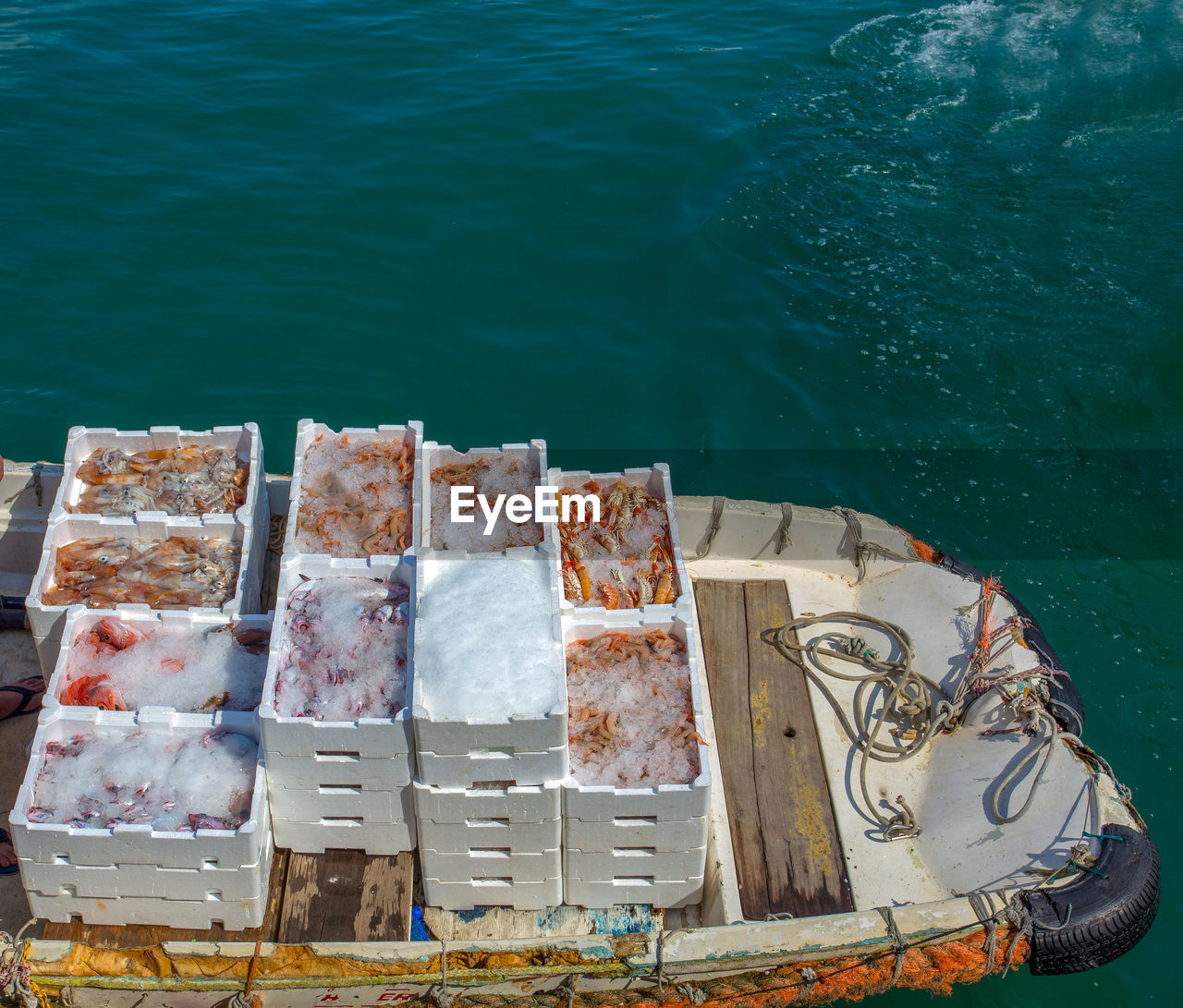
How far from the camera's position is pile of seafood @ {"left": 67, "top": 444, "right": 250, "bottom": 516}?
8.48 m

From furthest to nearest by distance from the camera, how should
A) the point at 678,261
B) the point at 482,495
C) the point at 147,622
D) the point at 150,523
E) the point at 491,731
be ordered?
the point at 678,261
the point at 482,495
the point at 150,523
the point at 147,622
the point at 491,731

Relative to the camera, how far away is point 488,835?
6.76m

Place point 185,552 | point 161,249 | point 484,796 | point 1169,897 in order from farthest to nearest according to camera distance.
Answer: point 161,249 → point 1169,897 → point 185,552 → point 484,796

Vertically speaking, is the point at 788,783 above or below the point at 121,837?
below

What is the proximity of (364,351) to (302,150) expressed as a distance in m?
5.86

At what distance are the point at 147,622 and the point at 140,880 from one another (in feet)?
6.02

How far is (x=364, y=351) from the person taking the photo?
15438 mm

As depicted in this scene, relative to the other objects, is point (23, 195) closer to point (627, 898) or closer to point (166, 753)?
point (166, 753)

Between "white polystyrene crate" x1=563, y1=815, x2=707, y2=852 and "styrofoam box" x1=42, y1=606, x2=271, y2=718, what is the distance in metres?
2.72

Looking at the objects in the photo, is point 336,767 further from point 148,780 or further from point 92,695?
point 92,695

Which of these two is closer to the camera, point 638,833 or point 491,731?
point 491,731

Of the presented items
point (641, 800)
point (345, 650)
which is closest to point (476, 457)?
point (345, 650)

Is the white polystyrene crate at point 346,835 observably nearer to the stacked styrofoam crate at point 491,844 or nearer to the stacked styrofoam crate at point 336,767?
the stacked styrofoam crate at point 336,767

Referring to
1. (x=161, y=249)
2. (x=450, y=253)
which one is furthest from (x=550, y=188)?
(x=161, y=249)
